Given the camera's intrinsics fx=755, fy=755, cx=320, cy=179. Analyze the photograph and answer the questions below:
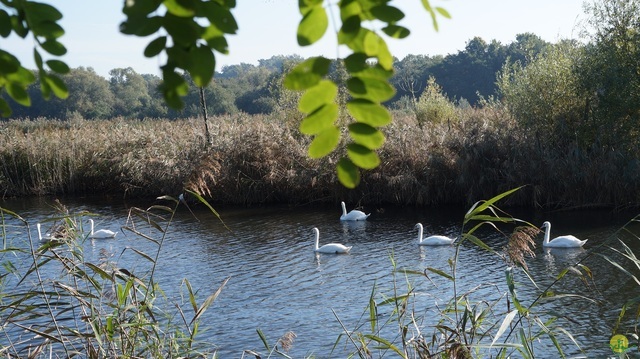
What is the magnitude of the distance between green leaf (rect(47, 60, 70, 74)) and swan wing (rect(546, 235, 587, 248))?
1238cm

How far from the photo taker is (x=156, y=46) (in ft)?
4.59

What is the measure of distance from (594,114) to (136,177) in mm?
12632

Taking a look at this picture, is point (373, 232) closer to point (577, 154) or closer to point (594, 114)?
point (577, 154)

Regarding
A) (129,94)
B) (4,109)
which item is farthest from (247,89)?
(4,109)

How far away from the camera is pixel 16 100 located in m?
1.95

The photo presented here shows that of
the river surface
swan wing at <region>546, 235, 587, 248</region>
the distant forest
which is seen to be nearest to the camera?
the river surface

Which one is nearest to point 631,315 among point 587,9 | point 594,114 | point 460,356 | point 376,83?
point 460,356

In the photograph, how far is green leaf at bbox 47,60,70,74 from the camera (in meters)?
1.78

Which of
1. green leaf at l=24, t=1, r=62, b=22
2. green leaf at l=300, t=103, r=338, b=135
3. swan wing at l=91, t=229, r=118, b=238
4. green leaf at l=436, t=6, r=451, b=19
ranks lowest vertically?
swan wing at l=91, t=229, r=118, b=238

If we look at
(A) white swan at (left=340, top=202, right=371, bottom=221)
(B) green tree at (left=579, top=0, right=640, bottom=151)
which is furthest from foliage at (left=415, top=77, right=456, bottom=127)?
(A) white swan at (left=340, top=202, right=371, bottom=221)

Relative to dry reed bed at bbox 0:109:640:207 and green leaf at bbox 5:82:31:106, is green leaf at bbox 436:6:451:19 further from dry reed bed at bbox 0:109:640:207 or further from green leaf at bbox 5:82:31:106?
dry reed bed at bbox 0:109:640:207

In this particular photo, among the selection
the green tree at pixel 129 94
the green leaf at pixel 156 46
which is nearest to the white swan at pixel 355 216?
the green leaf at pixel 156 46

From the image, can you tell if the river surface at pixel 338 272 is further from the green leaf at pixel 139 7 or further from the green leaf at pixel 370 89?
the green leaf at pixel 139 7

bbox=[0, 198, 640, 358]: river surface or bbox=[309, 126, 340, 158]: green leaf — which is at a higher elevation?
bbox=[309, 126, 340, 158]: green leaf
